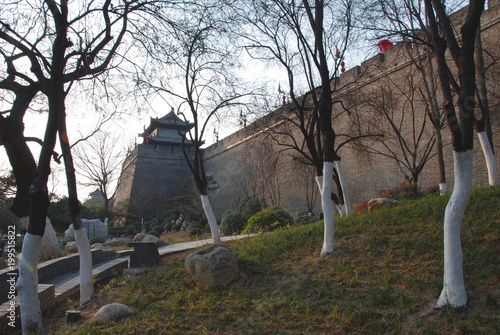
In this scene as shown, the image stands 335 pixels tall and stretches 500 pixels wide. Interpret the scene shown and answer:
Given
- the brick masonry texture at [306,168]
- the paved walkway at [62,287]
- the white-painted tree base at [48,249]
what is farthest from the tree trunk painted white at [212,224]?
the white-painted tree base at [48,249]

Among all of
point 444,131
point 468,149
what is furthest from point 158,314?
point 444,131

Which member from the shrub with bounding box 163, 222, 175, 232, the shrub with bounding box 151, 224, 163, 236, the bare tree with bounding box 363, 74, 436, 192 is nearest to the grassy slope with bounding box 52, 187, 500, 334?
the bare tree with bounding box 363, 74, 436, 192

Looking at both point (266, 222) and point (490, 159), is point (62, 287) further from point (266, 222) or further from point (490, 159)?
point (490, 159)

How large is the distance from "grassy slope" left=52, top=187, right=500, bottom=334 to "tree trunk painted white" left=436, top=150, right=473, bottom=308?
0.44 ft

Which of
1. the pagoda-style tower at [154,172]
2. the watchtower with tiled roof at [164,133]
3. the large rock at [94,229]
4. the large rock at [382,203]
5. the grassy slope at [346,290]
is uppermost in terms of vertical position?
the watchtower with tiled roof at [164,133]

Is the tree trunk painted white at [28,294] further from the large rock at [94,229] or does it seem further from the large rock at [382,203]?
the large rock at [94,229]

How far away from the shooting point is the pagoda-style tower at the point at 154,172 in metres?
30.8

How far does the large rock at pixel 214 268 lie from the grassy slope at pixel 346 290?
15 cm

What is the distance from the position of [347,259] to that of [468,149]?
6.56ft

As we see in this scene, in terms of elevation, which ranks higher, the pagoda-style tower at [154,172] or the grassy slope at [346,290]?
the pagoda-style tower at [154,172]

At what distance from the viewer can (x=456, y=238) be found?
11.4ft

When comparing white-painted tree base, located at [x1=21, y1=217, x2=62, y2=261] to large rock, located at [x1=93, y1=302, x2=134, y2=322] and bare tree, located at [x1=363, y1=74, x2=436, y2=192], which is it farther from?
bare tree, located at [x1=363, y1=74, x2=436, y2=192]

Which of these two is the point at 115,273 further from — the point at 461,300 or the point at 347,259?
the point at 461,300

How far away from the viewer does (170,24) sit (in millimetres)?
6012
